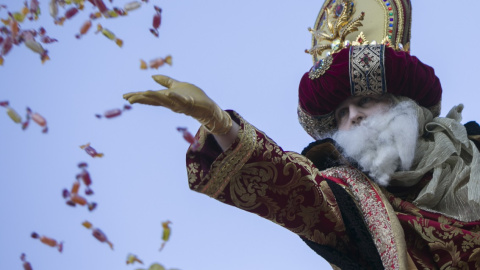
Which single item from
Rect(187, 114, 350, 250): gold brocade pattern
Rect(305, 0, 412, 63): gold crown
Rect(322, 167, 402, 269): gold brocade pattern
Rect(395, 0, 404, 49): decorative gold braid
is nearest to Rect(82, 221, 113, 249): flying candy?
Rect(187, 114, 350, 250): gold brocade pattern

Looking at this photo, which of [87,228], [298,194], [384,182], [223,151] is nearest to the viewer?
[87,228]

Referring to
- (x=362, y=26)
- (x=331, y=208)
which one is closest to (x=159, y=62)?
(x=331, y=208)

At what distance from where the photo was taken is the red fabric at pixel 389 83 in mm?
4055

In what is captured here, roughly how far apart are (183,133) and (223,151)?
0.27m

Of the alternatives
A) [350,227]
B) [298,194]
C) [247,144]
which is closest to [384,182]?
[350,227]

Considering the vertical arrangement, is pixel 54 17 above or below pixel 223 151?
above

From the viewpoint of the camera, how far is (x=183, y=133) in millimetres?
2992

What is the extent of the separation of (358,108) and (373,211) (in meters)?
0.61

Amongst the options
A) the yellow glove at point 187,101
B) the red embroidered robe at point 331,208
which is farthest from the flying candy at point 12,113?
the red embroidered robe at point 331,208

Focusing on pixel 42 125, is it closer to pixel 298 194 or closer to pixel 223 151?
pixel 223 151

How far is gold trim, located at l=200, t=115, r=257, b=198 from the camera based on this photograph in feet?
10.5

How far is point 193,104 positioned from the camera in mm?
2928

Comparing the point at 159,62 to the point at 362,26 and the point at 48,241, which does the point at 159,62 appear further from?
the point at 362,26

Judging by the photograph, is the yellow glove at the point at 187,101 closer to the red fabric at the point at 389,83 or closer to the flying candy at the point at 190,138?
the flying candy at the point at 190,138
